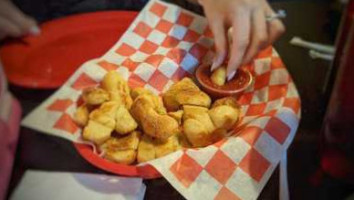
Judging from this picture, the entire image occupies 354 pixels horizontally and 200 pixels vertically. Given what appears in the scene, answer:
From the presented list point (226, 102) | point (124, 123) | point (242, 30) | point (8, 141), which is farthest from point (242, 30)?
point (8, 141)

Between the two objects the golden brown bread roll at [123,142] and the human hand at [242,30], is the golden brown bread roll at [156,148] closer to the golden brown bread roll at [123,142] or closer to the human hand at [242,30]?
the golden brown bread roll at [123,142]

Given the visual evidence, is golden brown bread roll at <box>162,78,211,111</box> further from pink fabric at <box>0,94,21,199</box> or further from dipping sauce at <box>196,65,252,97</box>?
pink fabric at <box>0,94,21,199</box>

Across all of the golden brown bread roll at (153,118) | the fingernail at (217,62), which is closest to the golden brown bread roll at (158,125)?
the golden brown bread roll at (153,118)

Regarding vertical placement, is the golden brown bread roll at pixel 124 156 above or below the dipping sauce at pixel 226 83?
below

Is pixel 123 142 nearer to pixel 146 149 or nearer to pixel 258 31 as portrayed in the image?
pixel 146 149

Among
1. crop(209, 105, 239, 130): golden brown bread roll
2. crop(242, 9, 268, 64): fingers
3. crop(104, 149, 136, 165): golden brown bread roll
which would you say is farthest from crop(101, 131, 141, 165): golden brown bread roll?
crop(242, 9, 268, 64): fingers

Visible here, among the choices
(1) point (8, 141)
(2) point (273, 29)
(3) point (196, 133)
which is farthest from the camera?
(2) point (273, 29)

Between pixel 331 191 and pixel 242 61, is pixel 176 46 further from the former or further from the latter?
pixel 331 191
